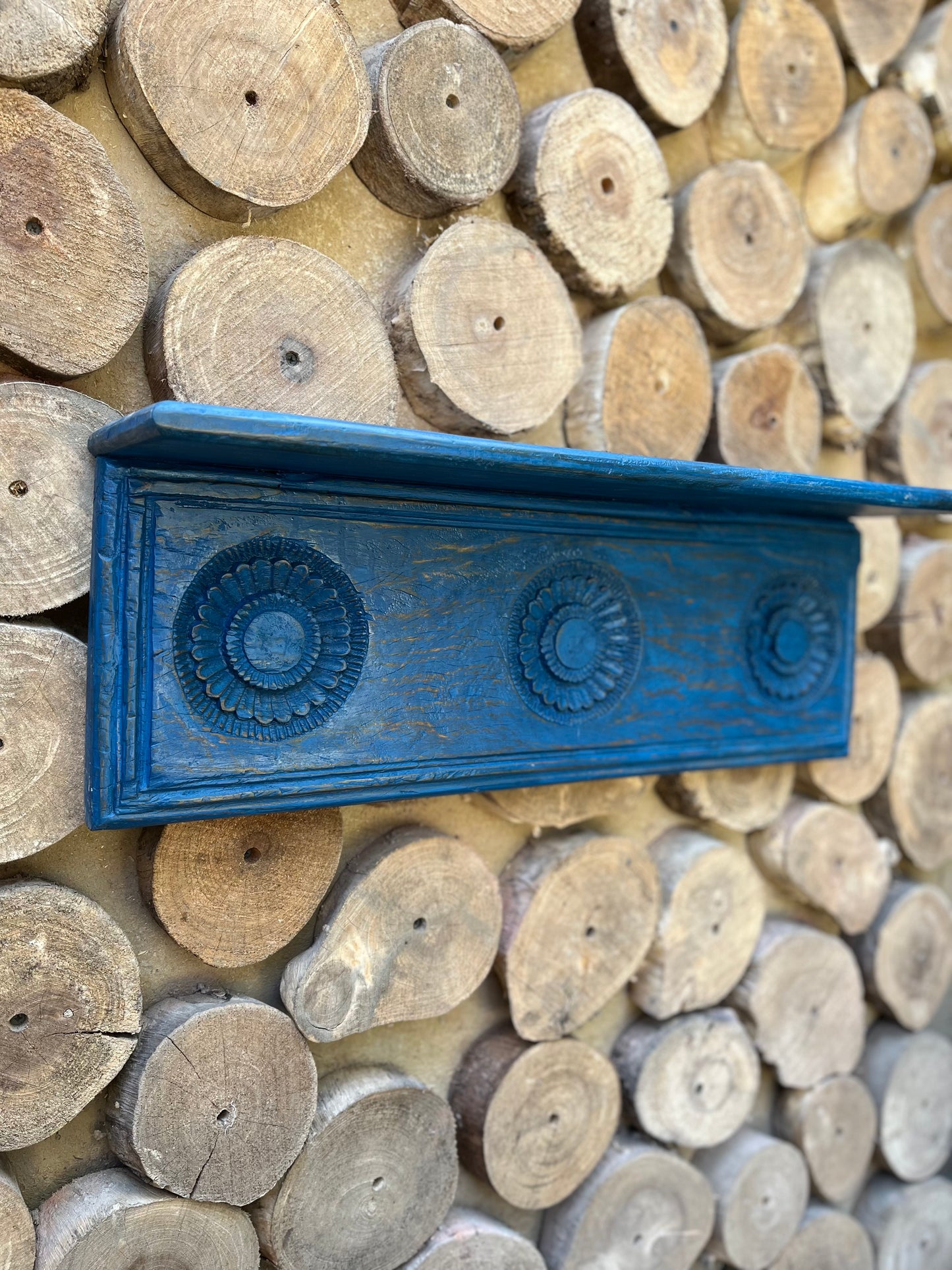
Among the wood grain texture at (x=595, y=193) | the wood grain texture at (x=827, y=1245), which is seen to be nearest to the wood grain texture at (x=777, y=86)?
the wood grain texture at (x=595, y=193)

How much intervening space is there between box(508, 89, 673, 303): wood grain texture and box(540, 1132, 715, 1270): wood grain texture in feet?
4.29

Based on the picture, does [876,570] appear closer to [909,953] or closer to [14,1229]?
[909,953]

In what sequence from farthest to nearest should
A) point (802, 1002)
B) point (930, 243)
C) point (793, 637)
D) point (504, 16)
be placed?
point (930, 243) < point (802, 1002) < point (793, 637) < point (504, 16)

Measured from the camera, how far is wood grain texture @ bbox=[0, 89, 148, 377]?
103cm

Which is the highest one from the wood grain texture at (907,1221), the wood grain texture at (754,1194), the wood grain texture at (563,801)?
the wood grain texture at (563,801)

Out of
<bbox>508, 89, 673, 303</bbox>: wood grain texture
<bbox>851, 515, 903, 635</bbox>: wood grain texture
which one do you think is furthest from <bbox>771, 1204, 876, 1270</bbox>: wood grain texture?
<bbox>508, 89, 673, 303</bbox>: wood grain texture

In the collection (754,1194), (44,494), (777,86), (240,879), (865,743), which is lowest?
(754,1194)

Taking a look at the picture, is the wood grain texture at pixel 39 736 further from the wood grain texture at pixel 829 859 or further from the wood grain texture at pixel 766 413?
the wood grain texture at pixel 829 859

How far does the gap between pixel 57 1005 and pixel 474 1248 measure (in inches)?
28.1

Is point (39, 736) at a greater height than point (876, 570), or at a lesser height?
lesser

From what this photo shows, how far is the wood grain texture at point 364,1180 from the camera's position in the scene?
1.28m

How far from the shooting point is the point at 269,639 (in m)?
1.12

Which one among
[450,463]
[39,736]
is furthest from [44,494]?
[450,463]

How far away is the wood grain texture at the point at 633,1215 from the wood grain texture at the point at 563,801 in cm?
55
